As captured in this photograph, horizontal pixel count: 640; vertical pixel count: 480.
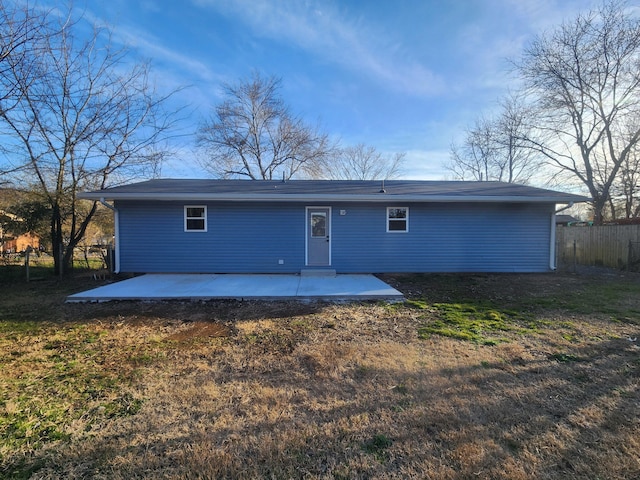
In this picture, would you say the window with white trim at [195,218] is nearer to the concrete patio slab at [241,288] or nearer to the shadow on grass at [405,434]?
the concrete patio slab at [241,288]

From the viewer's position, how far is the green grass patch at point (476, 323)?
13.5 ft

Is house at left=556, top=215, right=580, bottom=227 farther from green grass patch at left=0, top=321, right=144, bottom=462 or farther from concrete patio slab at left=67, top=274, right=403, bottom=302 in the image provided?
green grass patch at left=0, top=321, right=144, bottom=462

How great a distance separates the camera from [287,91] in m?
19.8

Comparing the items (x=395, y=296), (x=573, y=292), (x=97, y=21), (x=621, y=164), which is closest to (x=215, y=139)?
(x=97, y=21)

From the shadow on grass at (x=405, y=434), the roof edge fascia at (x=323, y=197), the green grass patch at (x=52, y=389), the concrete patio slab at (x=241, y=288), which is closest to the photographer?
the shadow on grass at (x=405, y=434)

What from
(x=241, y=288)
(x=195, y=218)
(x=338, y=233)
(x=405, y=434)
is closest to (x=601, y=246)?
(x=338, y=233)

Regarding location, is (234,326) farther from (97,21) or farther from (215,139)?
(215,139)

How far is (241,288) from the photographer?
270 inches

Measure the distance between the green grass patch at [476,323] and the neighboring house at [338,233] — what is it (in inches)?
139

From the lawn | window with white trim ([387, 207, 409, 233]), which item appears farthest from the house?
the lawn

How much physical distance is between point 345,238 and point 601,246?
10858 millimetres

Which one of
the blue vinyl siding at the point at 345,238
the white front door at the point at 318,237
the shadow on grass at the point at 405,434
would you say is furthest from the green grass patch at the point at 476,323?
the white front door at the point at 318,237

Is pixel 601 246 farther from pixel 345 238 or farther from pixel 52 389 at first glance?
pixel 52 389

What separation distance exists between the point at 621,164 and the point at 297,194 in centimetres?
1819
